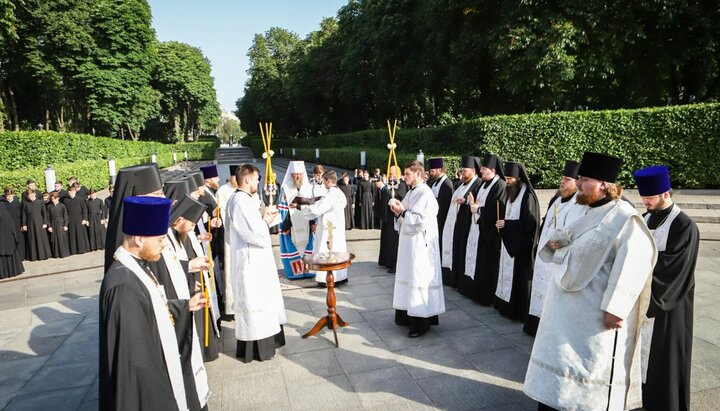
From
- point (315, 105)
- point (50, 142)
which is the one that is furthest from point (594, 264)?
point (315, 105)

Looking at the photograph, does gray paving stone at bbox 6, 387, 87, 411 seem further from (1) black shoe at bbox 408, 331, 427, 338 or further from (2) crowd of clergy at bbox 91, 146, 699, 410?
(1) black shoe at bbox 408, 331, 427, 338

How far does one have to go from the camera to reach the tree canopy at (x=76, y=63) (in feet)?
99.2

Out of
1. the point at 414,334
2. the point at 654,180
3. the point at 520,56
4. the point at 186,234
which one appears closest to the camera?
the point at 654,180

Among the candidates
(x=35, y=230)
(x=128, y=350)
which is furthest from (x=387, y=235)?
(x=35, y=230)

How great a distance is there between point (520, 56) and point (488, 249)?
1502cm

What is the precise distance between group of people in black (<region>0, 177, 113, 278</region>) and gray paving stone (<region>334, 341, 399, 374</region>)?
925 cm

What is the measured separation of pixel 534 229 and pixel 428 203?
1.84 meters

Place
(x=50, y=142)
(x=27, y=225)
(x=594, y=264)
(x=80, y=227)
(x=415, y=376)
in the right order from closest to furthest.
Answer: (x=594, y=264), (x=415, y=376), (x=27, y=225), (x=80, y=227), (x=50, y=142)

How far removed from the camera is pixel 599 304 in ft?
11.8

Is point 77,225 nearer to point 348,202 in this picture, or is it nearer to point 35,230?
point 35,230

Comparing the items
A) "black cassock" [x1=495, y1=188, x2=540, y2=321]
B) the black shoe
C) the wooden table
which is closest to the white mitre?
the wooden table

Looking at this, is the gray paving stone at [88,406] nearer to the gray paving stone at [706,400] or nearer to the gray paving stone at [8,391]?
the gray paving stone at [8,391]

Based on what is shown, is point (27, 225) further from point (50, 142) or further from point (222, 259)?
point (50, 142)

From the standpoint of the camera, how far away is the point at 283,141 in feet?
212
